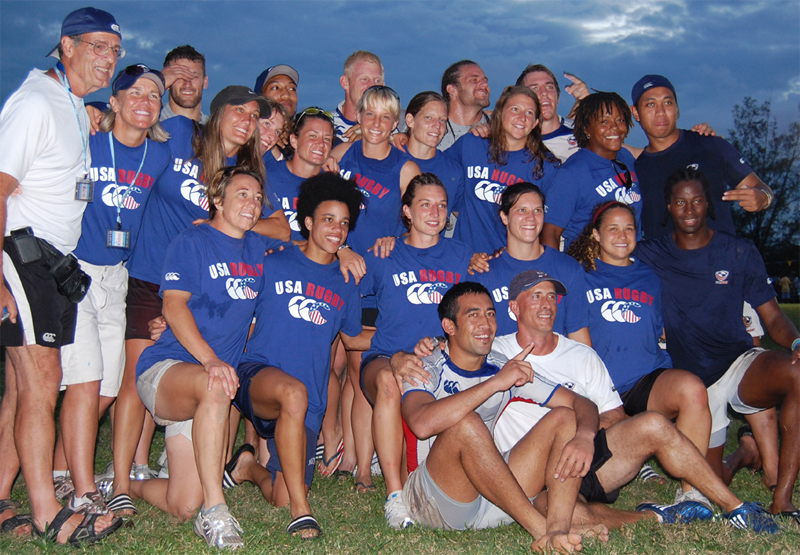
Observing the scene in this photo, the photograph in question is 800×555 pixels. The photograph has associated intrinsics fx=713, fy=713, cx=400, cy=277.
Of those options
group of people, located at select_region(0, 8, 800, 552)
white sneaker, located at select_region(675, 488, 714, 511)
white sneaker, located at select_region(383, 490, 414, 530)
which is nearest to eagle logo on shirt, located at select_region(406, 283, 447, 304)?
group of people, located at select_region(0, 8, 800, 552)

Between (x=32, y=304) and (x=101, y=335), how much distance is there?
907 millimetres

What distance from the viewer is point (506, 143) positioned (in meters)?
6.42

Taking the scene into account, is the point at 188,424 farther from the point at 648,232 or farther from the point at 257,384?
the point at 648,232

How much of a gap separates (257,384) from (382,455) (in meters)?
1.01

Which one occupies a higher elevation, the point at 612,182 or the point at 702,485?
the point at 612,182

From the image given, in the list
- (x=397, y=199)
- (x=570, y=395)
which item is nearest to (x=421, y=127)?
(x=397, y=199)

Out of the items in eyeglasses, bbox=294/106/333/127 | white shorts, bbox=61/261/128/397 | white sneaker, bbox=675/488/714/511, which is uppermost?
eyeglasses, bbox=294/106/333/127

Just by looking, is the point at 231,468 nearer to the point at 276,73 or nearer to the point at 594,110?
the point at 276,73

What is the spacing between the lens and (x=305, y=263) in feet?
17.4

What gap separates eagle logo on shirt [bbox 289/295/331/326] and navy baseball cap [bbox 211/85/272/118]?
1.63 metres

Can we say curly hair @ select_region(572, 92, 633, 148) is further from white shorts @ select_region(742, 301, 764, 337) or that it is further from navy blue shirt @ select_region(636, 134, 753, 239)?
white shorts @ select_region(742, 301, 764, 337)

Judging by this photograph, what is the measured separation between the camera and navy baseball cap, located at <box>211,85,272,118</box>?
18.2ft

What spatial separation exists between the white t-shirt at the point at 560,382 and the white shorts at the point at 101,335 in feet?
9.07

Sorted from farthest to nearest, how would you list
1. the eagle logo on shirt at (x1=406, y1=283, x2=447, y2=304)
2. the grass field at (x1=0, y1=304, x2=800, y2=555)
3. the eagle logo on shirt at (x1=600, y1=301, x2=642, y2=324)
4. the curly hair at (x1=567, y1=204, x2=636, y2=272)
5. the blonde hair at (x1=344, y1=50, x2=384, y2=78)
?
the blonde hair at (x1=344, y1=50, x2=384, y2=78) < the curly hair at (x1=567, y1=204, x2=636, y2=272) < the eagle logo on shirt at (x1=600, y1=301, x2=642, y2=324) < the eagle logo on shirt at (x1=406, y1=283, x2=447, y2=304) < the grass field at (x1=0, y1=304, x2=800, y2=555)
